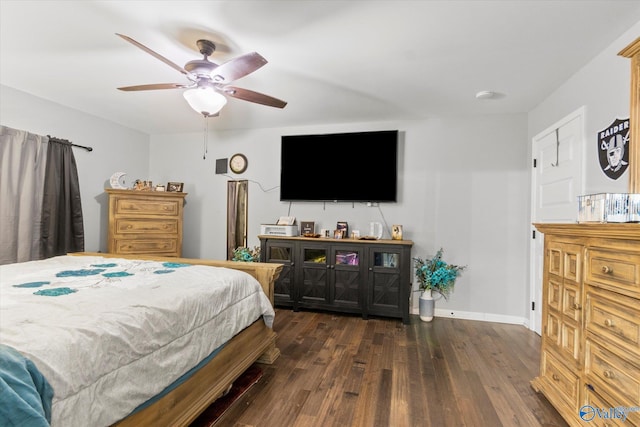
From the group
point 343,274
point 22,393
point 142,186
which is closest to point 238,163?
point 142,186

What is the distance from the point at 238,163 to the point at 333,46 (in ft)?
8.79

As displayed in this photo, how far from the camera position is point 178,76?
9.08ft

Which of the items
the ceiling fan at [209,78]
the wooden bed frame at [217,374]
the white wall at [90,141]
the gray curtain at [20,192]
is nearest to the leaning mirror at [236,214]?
the white wall at [90,141]

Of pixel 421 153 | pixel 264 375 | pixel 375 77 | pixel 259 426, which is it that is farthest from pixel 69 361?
pixel 421 153

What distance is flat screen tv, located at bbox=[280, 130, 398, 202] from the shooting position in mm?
Answer: 3861

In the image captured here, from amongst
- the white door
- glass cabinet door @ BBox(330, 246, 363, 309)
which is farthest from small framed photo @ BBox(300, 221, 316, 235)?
the white door

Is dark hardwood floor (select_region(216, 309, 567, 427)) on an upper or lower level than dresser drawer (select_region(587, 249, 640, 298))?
lower

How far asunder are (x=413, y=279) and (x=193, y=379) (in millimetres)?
2886

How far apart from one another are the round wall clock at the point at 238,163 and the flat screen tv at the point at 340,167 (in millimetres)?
633

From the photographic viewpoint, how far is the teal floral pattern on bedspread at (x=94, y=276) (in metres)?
1.60

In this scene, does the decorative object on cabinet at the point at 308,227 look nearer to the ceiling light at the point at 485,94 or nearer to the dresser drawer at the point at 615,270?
the ceiling light at the point at 485,94

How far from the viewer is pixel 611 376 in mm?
1461

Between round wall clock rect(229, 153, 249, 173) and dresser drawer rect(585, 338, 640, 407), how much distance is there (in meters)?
4.06

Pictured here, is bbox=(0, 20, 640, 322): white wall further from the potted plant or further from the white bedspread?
the white bedspread
